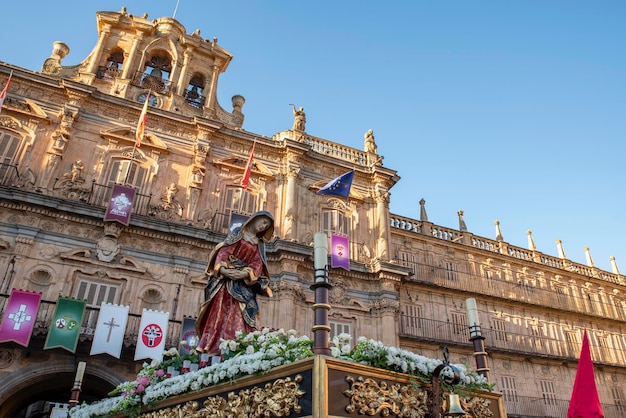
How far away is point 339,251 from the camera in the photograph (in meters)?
18.7

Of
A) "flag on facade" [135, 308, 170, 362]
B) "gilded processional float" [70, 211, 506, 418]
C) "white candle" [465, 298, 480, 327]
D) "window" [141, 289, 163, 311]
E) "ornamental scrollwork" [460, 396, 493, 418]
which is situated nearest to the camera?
"gilded processional float" [70, 211, 506, 418]

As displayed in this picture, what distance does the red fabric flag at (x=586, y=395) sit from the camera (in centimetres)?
645

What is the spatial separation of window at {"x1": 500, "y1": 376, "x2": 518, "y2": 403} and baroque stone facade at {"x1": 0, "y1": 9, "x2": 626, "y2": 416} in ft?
0.24

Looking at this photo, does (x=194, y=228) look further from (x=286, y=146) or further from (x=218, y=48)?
(x=218, y=48)

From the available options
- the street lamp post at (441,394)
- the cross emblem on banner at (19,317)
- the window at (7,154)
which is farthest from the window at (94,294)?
the street lamp post at (441,394)

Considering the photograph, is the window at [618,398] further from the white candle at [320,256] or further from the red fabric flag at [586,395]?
the white candle at [320,256]

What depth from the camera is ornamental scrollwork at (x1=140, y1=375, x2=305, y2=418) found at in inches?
184

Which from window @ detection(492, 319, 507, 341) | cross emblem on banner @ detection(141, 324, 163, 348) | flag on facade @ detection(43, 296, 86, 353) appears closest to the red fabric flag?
cross emblem on banner @ detection(141, 324, 163, 348)

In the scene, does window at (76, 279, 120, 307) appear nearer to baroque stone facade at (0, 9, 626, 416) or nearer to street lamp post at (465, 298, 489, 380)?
baroque stone facade at (0, 9, 626, 416)

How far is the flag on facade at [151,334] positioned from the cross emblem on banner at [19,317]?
2.97 m

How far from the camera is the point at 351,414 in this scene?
14.9ft

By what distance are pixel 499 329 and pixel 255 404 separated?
2061 cm

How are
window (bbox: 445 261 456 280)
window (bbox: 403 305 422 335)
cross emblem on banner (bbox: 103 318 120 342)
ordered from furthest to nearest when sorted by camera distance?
window (bbox: 445 261 456 280)
window (bbox: 403 305 422 335)
cross emblem on banner (bbox: 103 318 120 342)

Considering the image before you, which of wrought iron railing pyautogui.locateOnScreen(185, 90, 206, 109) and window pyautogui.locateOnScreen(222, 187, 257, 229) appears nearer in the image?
window pyautogui.locateOnScreen(222, 187, 257, 229)
